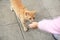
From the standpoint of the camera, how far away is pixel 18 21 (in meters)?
2.18

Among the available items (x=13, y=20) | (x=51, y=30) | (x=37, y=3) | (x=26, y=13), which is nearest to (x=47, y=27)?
(x=51, y=30)

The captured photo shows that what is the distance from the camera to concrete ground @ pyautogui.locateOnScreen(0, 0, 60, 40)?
201 cm

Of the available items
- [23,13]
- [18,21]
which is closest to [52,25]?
[23,13]

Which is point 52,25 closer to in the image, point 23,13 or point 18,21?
point 23,13

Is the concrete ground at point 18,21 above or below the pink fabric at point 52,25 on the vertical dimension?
below

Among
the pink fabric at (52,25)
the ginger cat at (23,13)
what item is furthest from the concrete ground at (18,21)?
the pink fabric at (52,25)

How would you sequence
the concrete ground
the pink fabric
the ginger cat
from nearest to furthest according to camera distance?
the pink fabric
the ginger cat
the concrete ground

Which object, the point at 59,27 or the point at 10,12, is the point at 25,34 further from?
the point at 59,27

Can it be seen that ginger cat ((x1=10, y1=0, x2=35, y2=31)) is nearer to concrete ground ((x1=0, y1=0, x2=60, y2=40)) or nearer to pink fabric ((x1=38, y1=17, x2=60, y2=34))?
concrete ground ((x1=0, y1=0, x2=60, y2=40))

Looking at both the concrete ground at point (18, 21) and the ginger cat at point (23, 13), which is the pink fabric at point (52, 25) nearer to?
the ginger cat at point (23, 13)

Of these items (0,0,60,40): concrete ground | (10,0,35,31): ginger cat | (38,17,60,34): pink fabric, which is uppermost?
(38,17,60,34): pink fabric

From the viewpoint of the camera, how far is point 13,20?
7.18ft

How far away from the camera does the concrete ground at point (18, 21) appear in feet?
6.58

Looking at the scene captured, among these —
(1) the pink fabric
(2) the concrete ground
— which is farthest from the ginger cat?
(1) the pink fabric
